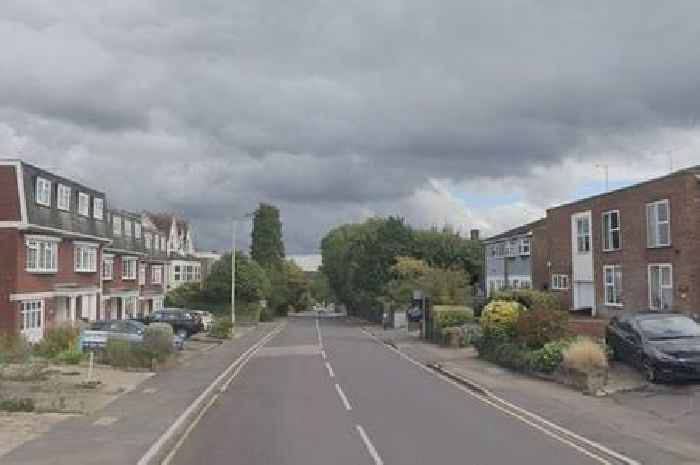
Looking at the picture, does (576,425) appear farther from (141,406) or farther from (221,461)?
(141,406)

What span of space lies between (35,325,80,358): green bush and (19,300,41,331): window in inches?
294

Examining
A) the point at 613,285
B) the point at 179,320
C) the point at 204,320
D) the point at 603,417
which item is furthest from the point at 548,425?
the point at 204,320

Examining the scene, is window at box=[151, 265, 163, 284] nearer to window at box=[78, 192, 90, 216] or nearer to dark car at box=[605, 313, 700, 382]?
window at box=[78, 192, 90, 216]

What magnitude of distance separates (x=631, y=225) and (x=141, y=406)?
84.3ft

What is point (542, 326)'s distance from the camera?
90.3 feet

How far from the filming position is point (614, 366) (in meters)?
24.2

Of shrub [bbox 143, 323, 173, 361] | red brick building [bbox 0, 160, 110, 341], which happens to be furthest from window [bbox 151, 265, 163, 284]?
shrub [bbox 143, 323, 173, 361]

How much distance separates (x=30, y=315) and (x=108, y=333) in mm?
9079

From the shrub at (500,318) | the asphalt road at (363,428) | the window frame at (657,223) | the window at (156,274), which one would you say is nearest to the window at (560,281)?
the window frame at (657,223)

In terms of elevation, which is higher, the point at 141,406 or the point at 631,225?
the point at 631,225

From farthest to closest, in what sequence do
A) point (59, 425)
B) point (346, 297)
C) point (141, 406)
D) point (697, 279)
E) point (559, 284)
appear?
point (346, 297) < point (559, 284) < point (697, 279) < point (141, 406) < point (59, 425)

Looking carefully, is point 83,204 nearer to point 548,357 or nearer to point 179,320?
point 179,320

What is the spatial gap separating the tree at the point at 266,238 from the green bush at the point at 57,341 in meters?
85.4

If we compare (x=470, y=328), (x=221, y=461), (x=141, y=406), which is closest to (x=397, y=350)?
(x=470, y=328)
